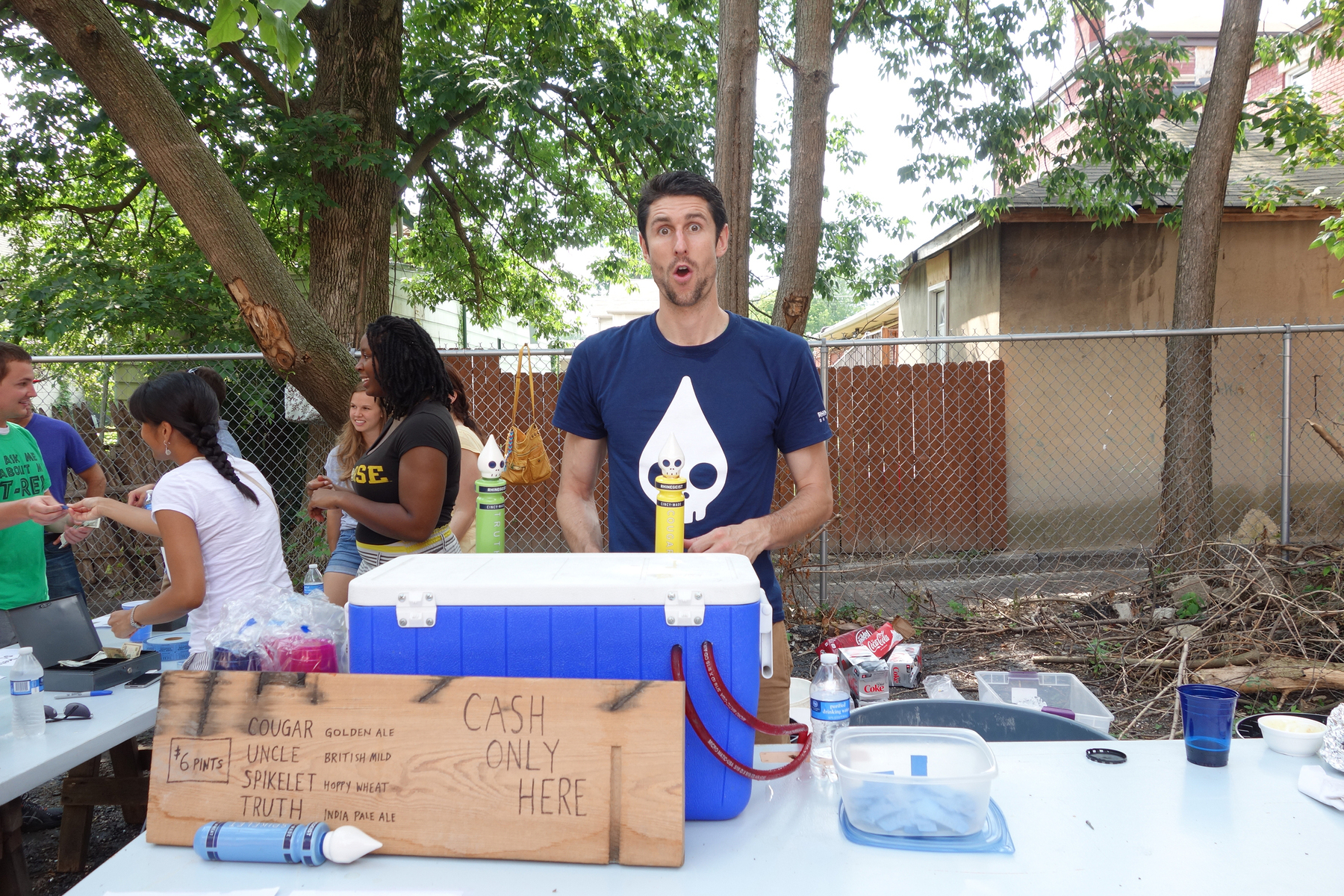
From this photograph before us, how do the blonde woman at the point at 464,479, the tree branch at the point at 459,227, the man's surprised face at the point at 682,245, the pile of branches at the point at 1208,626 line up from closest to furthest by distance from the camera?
the man's surprised face at the point at 682,245 → the blonde woman at the point at 464,479 → the pile of branches at the point at 1208,626 → the tree branch at the point at 459,227

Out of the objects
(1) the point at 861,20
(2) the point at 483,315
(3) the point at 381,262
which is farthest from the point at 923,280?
(3) the point at 381,262

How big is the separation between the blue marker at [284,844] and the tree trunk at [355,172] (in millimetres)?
6123

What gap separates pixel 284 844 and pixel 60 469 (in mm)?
4304

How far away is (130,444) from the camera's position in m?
7.15

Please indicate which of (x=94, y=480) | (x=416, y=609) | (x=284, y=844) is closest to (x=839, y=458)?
(x=94, y=480)

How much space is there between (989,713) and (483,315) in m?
10.3

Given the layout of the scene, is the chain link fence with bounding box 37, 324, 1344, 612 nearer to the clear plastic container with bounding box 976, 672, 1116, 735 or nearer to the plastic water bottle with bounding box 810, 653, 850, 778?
the clear plastic container with bounding box 976, 672, 1116, 735

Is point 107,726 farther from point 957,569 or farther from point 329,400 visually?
point 957,569

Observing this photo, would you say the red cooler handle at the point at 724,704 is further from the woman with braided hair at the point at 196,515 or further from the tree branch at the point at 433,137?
the tree branch at the point at 433,137

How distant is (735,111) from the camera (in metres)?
4.57

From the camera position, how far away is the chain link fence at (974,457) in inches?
278

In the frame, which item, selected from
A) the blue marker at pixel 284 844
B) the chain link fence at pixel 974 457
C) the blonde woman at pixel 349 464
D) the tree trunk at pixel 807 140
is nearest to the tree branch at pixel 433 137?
the chain link fence at pixel 974 457

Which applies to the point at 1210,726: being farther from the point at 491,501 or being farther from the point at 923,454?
the point at 923,454

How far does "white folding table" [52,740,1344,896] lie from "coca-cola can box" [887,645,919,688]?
311 centimetres
